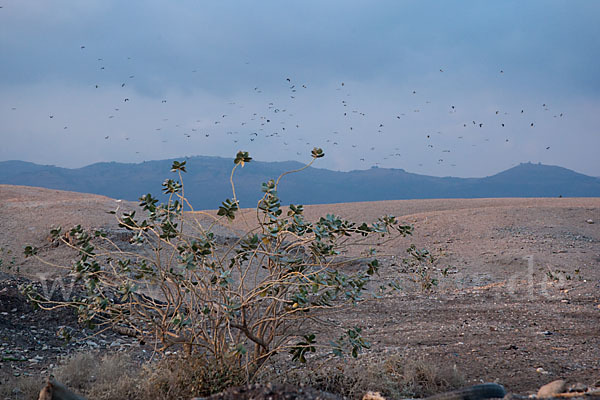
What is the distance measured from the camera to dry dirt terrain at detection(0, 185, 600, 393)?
15.9 ft

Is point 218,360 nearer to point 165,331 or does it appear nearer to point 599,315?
point 165,331

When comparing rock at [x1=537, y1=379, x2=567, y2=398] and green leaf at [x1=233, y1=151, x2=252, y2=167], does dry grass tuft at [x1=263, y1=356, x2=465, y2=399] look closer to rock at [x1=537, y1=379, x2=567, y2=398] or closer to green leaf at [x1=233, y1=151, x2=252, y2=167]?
rock at [x1=537, y1=379, x2=567, y2=398]

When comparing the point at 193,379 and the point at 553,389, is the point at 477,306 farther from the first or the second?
the point at 193,379

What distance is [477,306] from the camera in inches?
293

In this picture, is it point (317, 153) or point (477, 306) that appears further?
point (477, 306)

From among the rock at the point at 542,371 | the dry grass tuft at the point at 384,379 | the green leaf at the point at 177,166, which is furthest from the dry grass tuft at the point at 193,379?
the rock at the point at 542,371

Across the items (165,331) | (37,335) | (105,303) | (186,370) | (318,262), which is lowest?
(37,335)

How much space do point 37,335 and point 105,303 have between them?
3230mm

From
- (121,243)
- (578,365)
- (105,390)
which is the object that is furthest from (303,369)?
(121,243)

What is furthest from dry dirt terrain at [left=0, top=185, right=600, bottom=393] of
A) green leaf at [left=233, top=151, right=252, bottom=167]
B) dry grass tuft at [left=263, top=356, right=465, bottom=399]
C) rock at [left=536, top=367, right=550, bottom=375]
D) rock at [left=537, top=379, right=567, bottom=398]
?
green leaf at [left=233, top=151, right=252, bottom=167]

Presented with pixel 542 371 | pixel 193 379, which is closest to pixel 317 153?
pixel 193 379

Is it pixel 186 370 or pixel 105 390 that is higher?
pixel 186 370

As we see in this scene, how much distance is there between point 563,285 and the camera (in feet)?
28.7

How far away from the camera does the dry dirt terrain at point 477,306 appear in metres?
4.86
